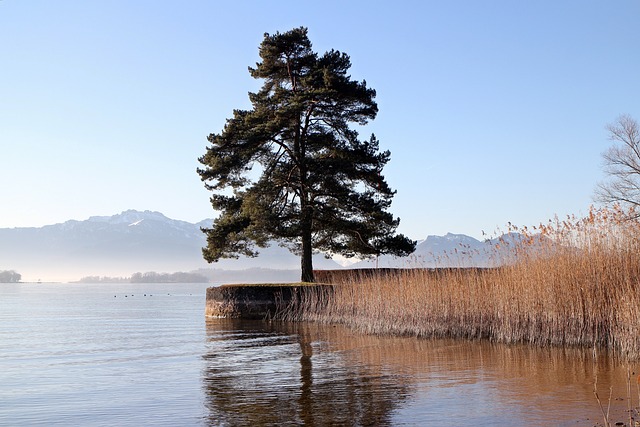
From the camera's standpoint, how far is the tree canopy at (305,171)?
23188mm

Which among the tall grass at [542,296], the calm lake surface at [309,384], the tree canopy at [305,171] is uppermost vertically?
the tree canopy at [305,171]

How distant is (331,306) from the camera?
18.9 meters

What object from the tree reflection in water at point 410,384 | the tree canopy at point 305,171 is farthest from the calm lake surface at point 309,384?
the tree canopy at point 305,171

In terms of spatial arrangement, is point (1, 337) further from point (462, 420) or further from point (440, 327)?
point (462, 420)

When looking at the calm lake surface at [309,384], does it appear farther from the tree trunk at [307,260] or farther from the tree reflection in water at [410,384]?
the tree trunk at [307,260]

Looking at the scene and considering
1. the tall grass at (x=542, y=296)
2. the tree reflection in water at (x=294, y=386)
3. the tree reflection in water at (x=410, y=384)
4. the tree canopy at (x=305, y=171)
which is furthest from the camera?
the tree canopy at (x=305, y=171)

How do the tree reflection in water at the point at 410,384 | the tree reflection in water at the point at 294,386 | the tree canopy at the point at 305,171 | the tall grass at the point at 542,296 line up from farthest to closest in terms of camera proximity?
the tree canopy at the point at 305,171 → the tall grass at the point at 542,296 → the tree reflection in water at the point at 294,386 → the tree reflection in water at the point at 410,384

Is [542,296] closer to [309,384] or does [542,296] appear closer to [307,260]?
[309,384]

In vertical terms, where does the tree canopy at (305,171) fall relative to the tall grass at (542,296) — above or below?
above

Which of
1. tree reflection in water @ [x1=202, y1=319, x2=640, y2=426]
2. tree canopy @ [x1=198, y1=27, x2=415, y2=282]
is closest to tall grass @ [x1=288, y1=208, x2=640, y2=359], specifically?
tree reflection in water @ [x1=202, y1=319, x2=640, y2=426]

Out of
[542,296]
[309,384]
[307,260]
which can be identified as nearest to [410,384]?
[309,384]

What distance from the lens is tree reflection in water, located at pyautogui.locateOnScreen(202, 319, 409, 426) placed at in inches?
290

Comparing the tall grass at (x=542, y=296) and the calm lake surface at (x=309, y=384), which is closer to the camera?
the calm lake surface at (x=309, y=384)

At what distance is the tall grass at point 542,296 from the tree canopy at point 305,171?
7.39m
